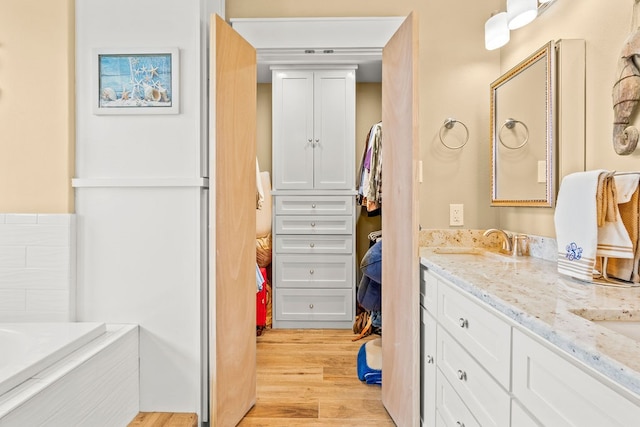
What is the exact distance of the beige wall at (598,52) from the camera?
1241mm

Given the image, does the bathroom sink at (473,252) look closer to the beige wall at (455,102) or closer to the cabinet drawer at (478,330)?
the beige wall at (455,102)

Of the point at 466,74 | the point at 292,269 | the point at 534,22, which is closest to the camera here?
the point at 534,22

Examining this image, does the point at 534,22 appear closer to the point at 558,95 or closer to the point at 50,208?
the point at 558,95

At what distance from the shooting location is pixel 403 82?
64.3 inches

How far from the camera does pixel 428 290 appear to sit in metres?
1.51

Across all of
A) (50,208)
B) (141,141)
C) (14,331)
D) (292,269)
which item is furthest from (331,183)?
(14,331)

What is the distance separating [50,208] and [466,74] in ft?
7.96

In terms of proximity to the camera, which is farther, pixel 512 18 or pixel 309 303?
pixel 309 303

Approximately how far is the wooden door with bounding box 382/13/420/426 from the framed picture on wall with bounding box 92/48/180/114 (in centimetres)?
108

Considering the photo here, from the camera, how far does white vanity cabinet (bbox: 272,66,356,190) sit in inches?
118

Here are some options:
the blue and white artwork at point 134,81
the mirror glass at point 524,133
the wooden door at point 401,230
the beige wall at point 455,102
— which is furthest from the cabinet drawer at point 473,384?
the blue and white artwork at point 134,81

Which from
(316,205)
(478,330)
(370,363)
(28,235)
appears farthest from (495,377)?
(316,205)

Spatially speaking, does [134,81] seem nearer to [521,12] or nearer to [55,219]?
[55,219]

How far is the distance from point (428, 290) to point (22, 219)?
1965 millimetres
